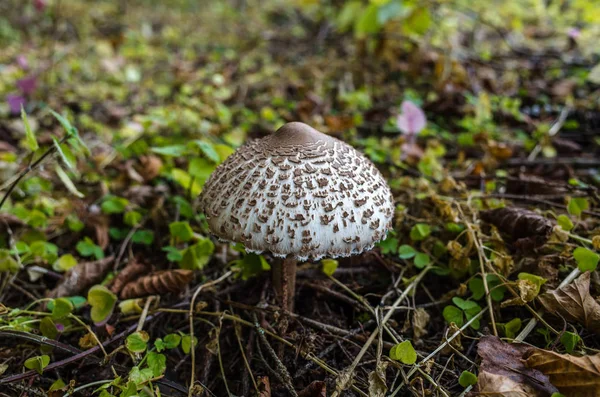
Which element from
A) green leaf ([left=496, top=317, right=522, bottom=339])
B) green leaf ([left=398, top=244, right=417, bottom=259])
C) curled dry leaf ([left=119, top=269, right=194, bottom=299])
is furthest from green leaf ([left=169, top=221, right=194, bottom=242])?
green leaf ([left=496, top=317, right=522, bottom=339])

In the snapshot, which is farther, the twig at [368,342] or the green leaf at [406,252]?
the green leaf at [406,252]

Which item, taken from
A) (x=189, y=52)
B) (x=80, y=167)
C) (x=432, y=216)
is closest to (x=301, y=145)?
(x=432, y=216)

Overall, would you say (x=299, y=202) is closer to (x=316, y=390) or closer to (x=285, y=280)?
(x=285, y=280)

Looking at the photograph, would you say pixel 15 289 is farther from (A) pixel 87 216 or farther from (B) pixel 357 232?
(B) pixel 357 232

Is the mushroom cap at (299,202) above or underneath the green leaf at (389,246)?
above

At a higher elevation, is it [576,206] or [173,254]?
[576,206]

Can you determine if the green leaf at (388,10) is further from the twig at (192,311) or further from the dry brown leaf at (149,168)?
the twig at (192,311)

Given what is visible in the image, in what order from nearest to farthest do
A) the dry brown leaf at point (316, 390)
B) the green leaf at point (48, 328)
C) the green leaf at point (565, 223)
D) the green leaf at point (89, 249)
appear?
1. the dry brown leaf at point (316, 390)
2. the green leaf at point (48, 328)
3. the green leaf at point (565, 223)
4. the green leaf at point (89, 249)

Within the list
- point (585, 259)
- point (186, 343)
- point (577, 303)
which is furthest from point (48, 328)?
point (585, 259)

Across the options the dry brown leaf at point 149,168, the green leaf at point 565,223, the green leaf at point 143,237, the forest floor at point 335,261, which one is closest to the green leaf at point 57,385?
the forest floor at point 335,261
